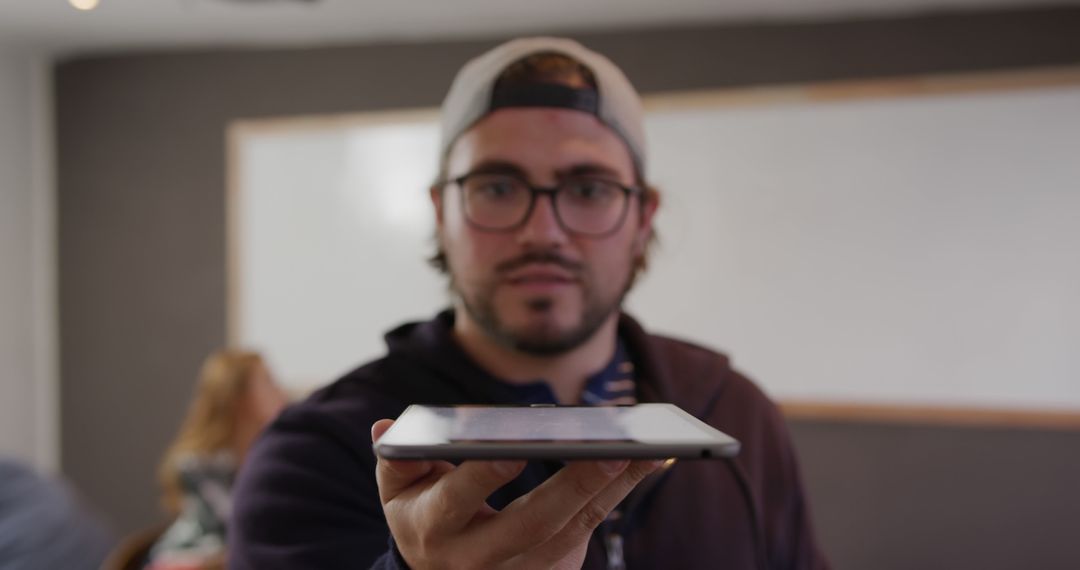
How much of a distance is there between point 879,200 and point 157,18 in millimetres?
2220

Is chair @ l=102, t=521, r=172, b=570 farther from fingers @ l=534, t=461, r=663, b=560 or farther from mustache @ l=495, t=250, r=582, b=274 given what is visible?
fingers @ l=534, t=461, r=663, b=560

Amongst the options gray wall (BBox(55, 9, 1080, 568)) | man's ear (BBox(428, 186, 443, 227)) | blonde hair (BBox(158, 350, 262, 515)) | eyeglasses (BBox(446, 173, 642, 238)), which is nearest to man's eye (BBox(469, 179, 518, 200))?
eyeglasses (BBox(446, 173, 642, 238))

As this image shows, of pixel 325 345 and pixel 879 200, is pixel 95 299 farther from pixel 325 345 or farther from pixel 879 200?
pixel 879 200

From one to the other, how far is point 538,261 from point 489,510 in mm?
329

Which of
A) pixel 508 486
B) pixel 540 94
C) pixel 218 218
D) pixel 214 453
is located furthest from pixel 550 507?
pixel 218 218

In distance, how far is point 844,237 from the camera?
90.6 inches

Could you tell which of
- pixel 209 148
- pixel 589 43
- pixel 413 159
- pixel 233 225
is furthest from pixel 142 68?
pixel 589 43

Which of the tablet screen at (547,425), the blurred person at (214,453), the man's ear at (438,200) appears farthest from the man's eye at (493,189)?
the blurred person at (214,453)

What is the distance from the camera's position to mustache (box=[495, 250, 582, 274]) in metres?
0.71

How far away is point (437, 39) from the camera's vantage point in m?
2.52

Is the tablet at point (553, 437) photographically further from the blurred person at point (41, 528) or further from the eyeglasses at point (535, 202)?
Answer: the blurred person at point (41, 528)

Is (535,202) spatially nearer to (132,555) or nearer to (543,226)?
(543,226)

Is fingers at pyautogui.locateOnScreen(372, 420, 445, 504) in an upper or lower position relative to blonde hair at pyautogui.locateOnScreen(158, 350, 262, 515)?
upper

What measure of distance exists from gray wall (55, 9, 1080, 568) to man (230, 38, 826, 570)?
5.43 feet
